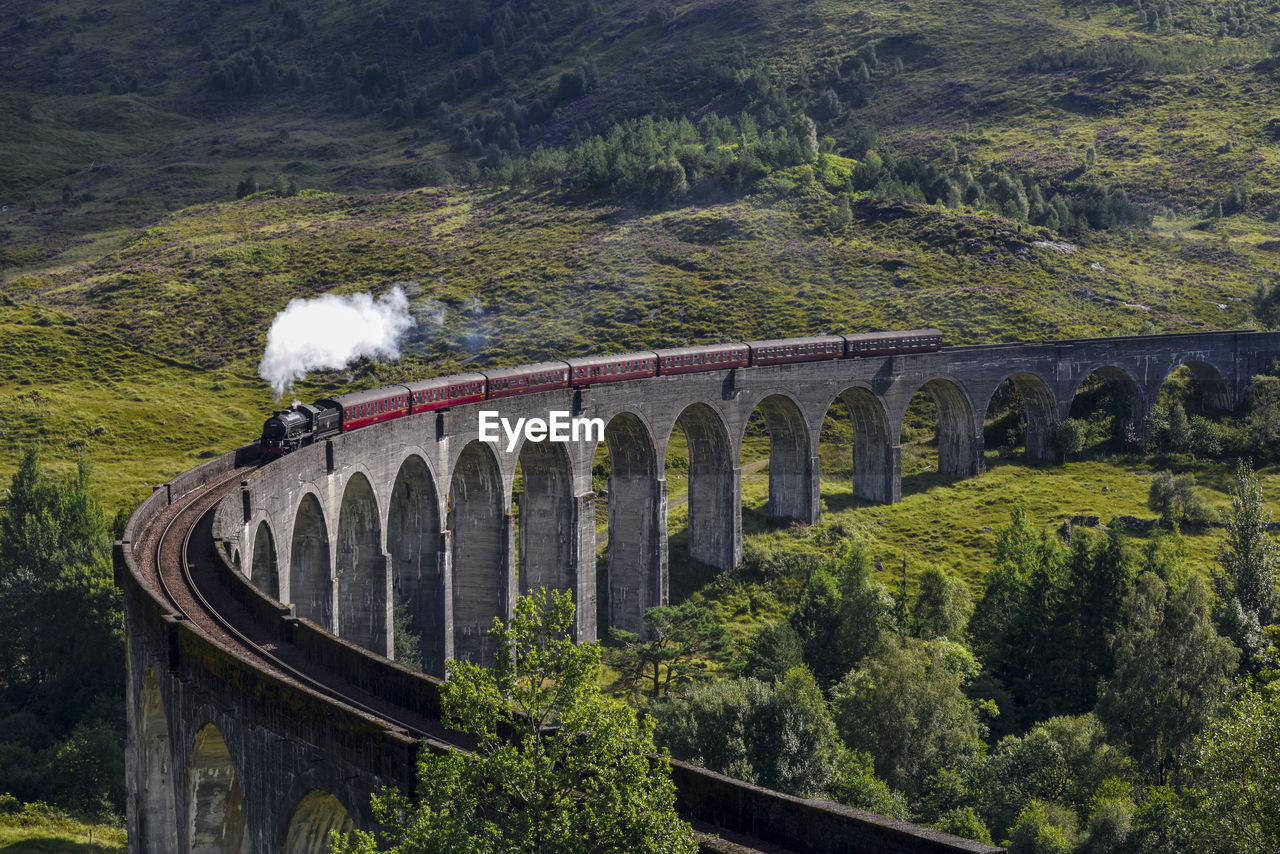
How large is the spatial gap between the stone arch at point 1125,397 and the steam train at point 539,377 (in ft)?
50.1

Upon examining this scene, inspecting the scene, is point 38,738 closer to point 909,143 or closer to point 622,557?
point 622,557

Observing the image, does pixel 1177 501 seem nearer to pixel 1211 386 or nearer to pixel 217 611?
pixel 1211 386

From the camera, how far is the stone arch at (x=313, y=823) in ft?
92.0

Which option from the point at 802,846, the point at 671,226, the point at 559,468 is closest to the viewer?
the point at 802,846

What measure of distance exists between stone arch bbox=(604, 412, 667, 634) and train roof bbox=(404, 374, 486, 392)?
1031 centimetres

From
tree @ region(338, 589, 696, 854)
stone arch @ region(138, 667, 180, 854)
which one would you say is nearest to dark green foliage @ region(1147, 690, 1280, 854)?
tree @ region(338, 589, 696, 854)

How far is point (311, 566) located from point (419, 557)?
7588mm

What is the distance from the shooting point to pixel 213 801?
107 ft

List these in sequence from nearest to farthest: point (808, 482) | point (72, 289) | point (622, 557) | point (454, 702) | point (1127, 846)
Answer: point (454, 702), point (1127, 846), point (622, 557), point (808, 482), point (72, 289)

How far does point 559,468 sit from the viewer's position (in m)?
61.1

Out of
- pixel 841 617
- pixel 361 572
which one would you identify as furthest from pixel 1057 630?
pixel 361 572

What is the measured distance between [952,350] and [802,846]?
204 ft

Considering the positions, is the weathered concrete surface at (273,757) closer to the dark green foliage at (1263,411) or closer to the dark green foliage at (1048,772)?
the dark green foliage at (1048,772)

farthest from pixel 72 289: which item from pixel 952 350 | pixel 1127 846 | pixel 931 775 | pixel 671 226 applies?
pixel 1127 846
